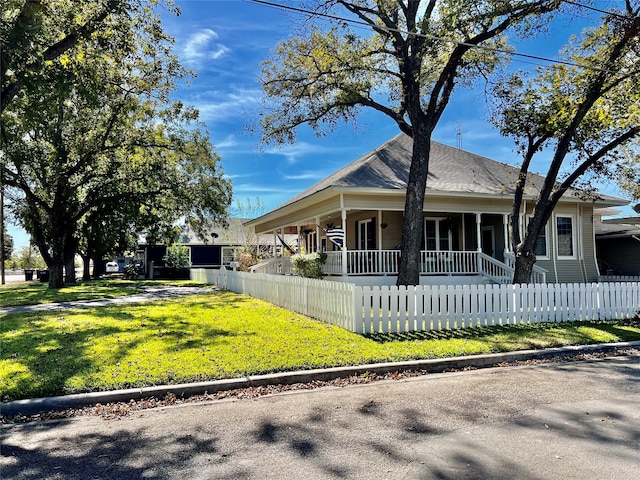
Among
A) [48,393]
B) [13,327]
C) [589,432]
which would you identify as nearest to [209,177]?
[13,327]

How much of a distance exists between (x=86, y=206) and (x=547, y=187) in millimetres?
22645

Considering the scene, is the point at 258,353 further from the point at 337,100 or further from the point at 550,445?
the point at 337,100

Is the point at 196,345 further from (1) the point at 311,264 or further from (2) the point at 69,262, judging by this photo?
(2) the point at 69,262

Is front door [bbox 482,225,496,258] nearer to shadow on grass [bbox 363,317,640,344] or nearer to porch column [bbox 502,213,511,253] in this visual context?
porch column [bbox 502,213,511,253]

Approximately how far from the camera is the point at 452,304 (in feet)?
32.0

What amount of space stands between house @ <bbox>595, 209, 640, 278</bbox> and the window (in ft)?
12.8

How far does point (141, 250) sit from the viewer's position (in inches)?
1666

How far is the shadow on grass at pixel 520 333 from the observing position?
8.80 m

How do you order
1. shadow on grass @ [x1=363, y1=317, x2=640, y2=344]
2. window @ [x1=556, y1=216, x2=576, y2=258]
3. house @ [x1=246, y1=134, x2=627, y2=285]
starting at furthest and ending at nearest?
window @ [x1=556, y1=216, x2=576, y2=258] → house @ [x1=246, y1=134, x2=627, y2=285] → shadow on grass @ [x1=363, y1=317, x2=640, y2=344]

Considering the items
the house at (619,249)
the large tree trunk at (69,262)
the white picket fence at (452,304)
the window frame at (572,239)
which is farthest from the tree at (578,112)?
the large tree trunk at (69,262)

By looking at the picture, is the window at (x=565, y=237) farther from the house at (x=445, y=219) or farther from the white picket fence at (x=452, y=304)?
the white picket fence at (x=452, y=304)

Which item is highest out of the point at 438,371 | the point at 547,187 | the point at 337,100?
the point at 337,100

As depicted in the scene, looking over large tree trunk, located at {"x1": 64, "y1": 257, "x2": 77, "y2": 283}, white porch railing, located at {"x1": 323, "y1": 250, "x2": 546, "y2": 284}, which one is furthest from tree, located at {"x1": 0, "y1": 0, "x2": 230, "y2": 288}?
white porch railing, located at {"x1": 323, "y1": 250, "x2": 546, "y2": 284}

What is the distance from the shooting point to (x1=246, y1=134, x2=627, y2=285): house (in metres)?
15.2
